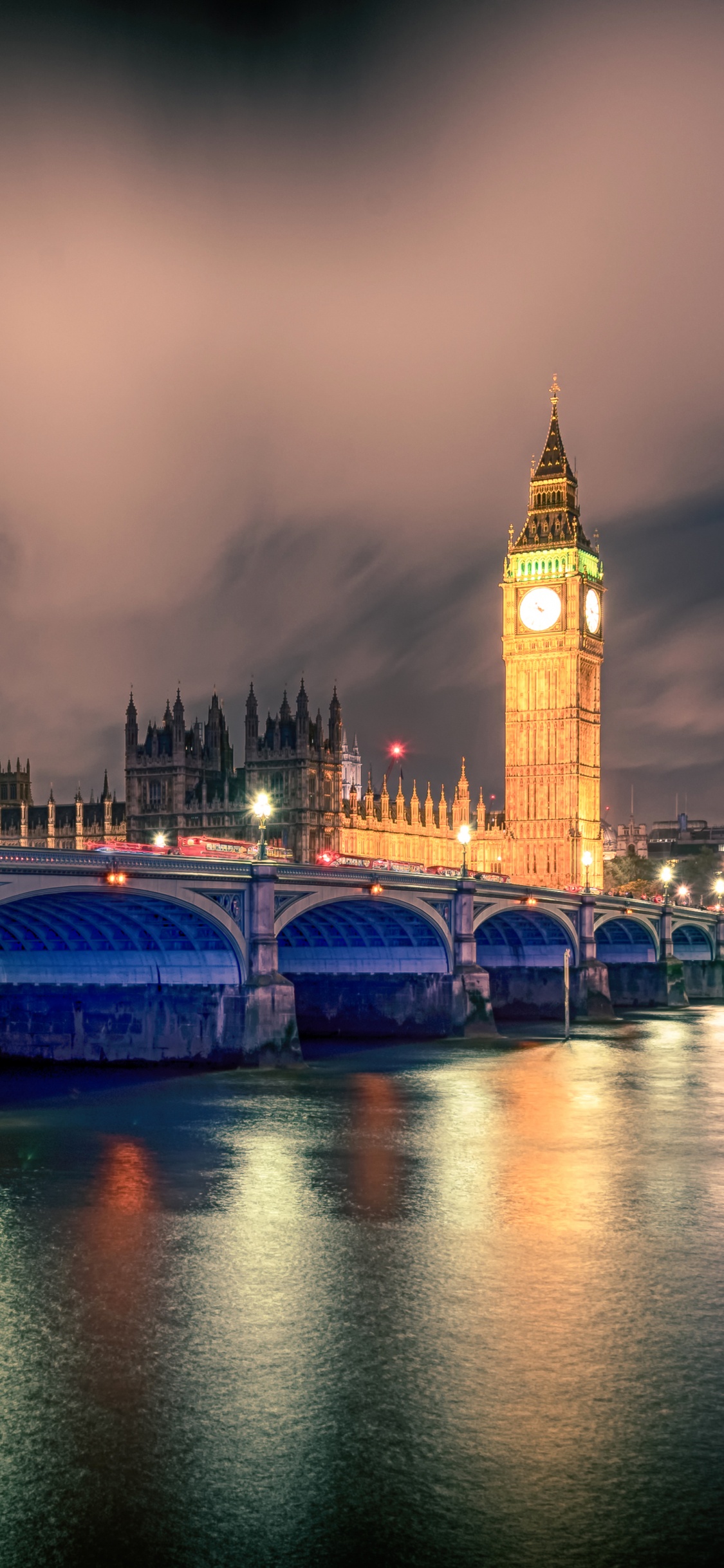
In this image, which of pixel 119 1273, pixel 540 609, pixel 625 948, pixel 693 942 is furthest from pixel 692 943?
pixel 119 1273

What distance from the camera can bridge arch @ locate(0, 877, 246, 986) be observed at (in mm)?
55656

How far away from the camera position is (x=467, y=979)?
7294 centimetres

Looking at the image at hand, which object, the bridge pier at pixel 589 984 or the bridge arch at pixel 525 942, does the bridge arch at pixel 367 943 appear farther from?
the bridge pier at pixel 589 984

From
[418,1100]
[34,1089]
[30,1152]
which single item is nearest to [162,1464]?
[30,1152]

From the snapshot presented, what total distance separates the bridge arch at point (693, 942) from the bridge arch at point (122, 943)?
221ft

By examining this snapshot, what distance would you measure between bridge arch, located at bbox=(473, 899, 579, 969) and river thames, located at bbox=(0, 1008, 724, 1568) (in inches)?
1845

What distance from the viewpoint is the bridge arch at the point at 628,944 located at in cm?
10419

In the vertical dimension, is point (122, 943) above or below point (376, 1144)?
above

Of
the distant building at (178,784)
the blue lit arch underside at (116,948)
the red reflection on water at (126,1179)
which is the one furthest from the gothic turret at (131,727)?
the red reflection on water at (126,1179)

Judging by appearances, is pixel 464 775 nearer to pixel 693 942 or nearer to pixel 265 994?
pixel 693 942

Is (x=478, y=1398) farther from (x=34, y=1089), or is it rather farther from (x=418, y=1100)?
(x=34, y=1089)

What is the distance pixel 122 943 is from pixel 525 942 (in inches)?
1449

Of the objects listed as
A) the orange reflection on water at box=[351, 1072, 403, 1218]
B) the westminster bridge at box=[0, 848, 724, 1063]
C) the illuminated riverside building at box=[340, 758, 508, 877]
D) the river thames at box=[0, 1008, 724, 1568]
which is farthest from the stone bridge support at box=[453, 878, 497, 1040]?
the illuminated riverside building at box=[340, 758, 508, 877]

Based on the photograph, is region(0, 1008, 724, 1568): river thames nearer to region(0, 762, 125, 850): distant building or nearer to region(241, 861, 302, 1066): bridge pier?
region(241, 861, 302, 1066): bridge pier
